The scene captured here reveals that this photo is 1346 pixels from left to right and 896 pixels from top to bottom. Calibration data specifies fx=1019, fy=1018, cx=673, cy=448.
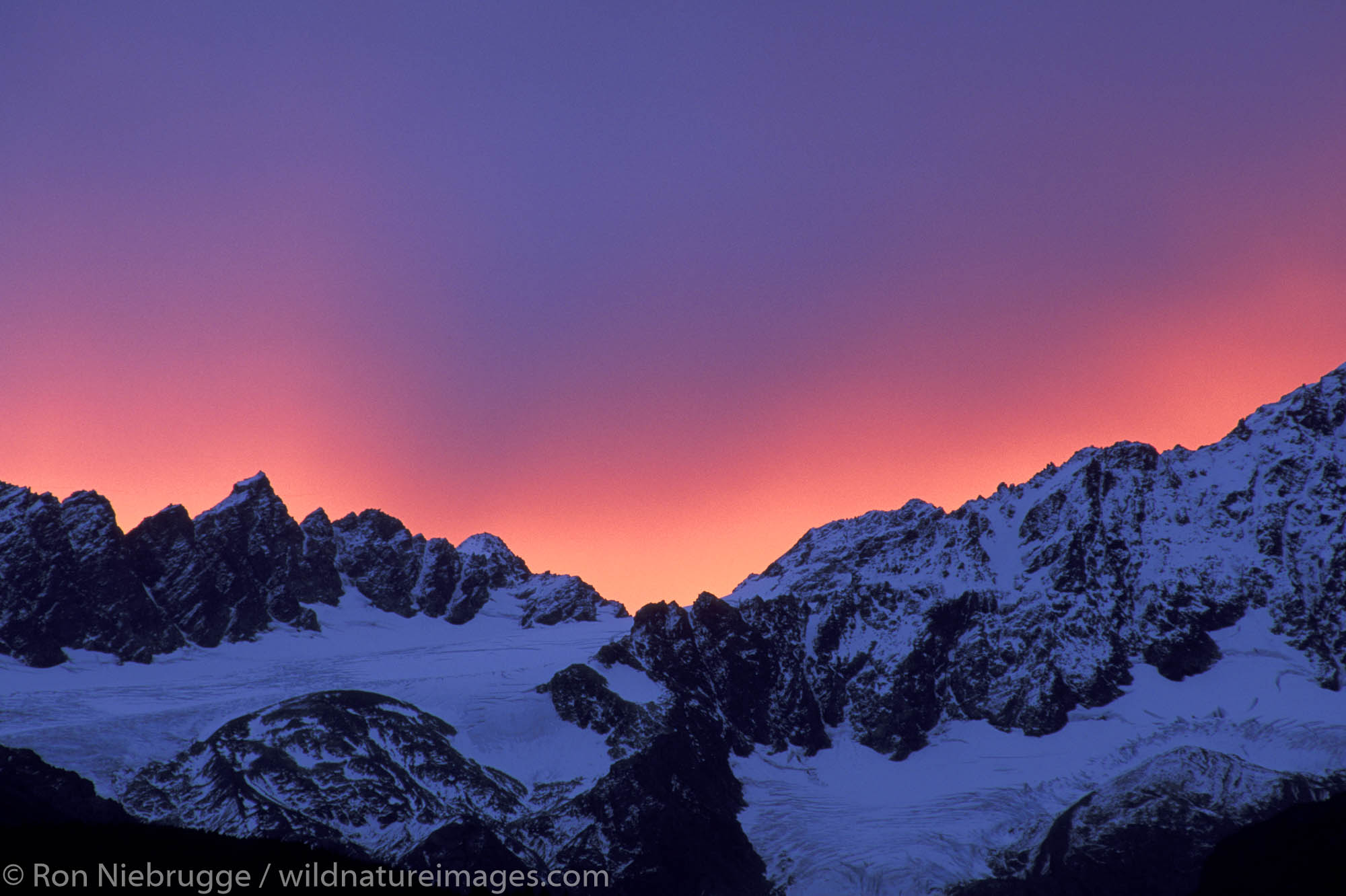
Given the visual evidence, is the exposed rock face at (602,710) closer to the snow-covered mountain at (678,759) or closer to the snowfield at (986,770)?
the snow-covered mountain at (678,759)

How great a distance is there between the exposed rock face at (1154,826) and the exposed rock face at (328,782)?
244ft

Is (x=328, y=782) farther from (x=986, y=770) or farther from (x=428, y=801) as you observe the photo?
(x=986, y=770)

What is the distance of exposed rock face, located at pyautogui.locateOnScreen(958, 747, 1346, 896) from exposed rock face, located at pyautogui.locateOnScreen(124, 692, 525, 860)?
244 ft

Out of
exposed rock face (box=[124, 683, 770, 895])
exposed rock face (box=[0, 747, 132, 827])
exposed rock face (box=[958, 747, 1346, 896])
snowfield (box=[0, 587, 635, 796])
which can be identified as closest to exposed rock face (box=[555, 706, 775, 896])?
exposed rock face (box=[124, 683, 770, 895])

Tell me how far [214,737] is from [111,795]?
17522 mm

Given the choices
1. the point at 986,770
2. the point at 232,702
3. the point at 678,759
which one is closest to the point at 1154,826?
the point at 986,770

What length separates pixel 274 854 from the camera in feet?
143

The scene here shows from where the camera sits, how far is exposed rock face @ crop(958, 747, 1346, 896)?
14438 cm

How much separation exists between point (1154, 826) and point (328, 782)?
119 m

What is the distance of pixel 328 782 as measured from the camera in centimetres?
13825

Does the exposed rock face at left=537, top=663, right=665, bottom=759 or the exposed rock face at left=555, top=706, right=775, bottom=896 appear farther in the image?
the exposed rock face at left=537, top=663, right=665, bottom=759

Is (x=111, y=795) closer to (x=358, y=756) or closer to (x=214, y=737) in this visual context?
(x=214, y=737)

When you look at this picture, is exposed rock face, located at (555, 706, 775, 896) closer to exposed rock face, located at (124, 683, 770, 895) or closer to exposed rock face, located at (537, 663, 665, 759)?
exposed rock face, located at (124, 683, 770, 895)

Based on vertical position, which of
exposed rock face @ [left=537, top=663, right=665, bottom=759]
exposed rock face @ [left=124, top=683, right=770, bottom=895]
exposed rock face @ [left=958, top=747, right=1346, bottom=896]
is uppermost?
exposed rock face @ [left=537, top=663, right=665, bottom=759]
